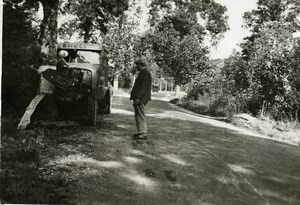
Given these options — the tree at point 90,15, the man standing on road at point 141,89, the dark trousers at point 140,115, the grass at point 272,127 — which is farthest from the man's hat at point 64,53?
the tree at point 90,15

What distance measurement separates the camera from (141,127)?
740cm

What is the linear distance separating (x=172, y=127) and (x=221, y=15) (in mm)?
3379

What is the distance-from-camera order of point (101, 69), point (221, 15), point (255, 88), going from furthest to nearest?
point (255, 88) → point (101, 69) → point (221, 15)

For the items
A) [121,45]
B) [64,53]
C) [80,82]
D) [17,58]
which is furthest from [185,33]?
[121,45]

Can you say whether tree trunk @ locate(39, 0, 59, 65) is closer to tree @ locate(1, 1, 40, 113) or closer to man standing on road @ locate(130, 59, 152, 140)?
tree @ locate(1, 1, 40, 113)

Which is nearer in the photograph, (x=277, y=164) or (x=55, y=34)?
(x=277, y=164)

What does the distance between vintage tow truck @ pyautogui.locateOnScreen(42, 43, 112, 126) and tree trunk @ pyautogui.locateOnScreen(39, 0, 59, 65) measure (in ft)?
1.47

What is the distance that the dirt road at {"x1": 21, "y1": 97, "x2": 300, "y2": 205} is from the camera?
4.48 metres

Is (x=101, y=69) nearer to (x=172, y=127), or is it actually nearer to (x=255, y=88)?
(x=172, y=127)

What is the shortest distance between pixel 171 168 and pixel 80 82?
3.96 m

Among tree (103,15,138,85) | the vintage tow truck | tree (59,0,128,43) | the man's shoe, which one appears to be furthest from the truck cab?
tree (103,15,138,85)

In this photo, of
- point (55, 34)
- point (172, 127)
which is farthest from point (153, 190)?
point (55, 34)

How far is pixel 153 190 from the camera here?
4602 millimetres

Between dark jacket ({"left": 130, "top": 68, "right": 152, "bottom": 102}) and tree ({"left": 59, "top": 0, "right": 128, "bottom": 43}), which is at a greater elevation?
tree ({"left": 59, "top": 0, "right": 128, "bottom": 43})
